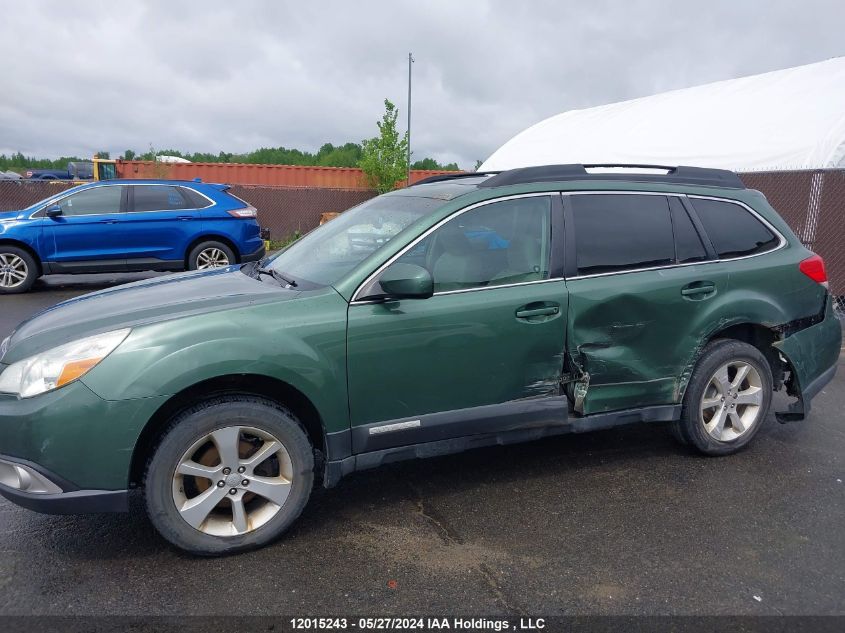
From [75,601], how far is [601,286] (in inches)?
116

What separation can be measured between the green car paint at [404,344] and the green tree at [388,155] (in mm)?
20886

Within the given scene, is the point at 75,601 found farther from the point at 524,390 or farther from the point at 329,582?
the point at 524,390

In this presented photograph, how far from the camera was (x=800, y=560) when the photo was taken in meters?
3.24

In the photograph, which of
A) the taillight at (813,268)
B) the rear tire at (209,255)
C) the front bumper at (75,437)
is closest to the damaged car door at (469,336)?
the front bumper at (75,437)

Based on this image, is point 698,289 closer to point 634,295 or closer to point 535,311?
point 634,295

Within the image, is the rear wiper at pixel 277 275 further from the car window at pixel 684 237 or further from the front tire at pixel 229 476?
the car window at pixel 684 237

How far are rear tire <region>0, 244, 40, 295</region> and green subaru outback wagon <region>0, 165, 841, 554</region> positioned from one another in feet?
26.2

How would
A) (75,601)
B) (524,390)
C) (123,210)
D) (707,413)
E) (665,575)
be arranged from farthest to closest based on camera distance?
(123,210) < (707,413) < (524,390) < (665,575) < (75,601)

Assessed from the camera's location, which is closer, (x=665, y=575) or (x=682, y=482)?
(x=665, y=575)

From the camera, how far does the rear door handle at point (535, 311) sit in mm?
3609

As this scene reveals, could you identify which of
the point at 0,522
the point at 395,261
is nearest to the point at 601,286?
the point at 395,261

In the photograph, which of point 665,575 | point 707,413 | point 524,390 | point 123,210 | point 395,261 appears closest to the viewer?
point 665,575

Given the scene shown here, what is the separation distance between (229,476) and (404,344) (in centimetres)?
101

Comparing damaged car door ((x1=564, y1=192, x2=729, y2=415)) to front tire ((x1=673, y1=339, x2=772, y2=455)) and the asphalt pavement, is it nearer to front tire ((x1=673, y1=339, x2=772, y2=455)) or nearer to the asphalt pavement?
front tire ((x1=673, y1=339, x2=772, y2=455))
